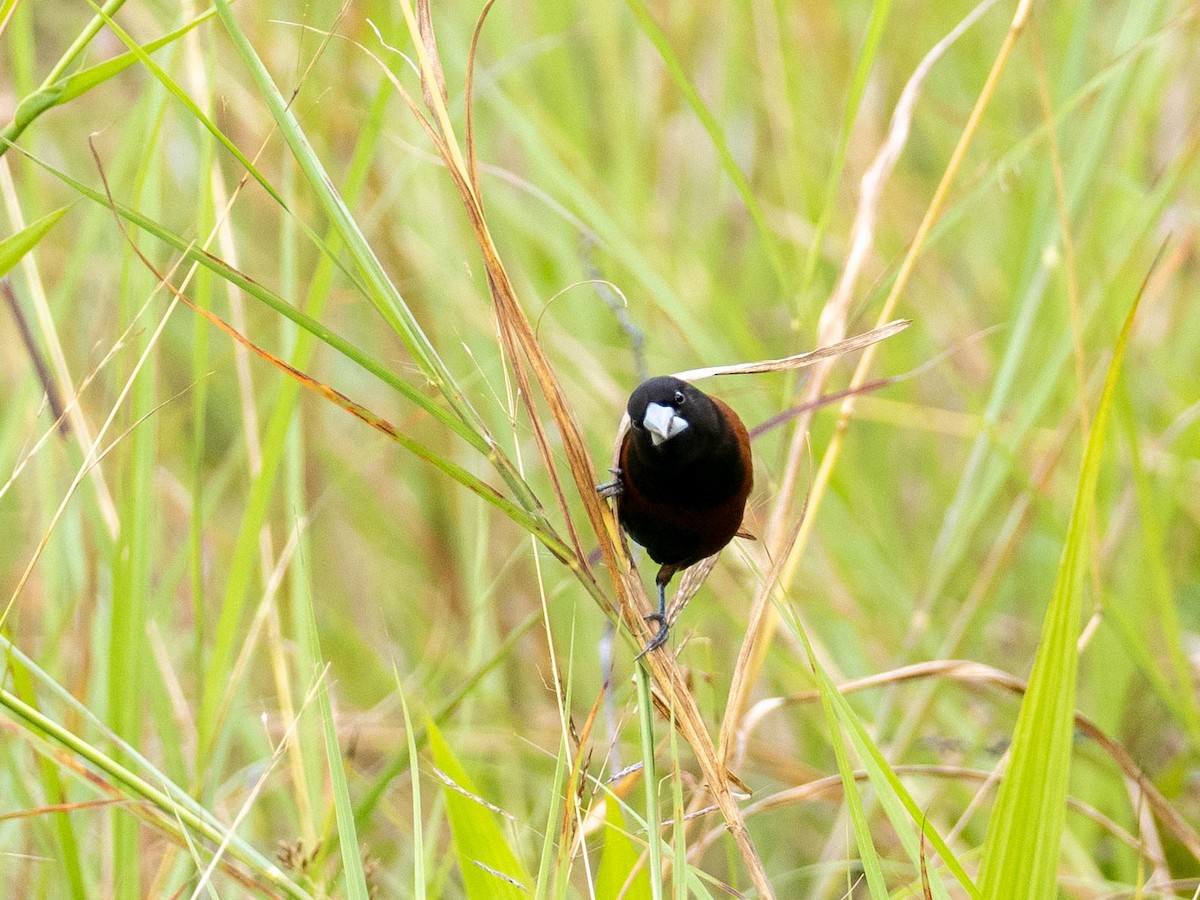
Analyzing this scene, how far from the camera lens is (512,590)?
342cm

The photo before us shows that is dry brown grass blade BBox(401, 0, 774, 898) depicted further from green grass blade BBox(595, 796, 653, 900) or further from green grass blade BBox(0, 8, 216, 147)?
green grass blade BBox(0, 8, 216, 147)

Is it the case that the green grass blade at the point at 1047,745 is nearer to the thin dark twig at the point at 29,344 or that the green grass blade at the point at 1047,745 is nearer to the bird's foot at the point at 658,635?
→ the bird's foot at the point at 658,635

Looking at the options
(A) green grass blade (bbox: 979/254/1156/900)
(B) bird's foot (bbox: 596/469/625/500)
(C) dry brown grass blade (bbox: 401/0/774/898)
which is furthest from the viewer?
(B) bird's foot (bbox: 596/469/625/500)

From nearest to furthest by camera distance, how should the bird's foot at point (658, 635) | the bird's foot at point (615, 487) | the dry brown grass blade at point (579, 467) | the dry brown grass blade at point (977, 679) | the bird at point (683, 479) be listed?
the dry brown grass blade at point (579, 467)
the bird's foot at point (658, 635)
the dry brown grass blade at point (977, 679)
the bird at point (683, 479)
the bird's foot at point (615, 487)

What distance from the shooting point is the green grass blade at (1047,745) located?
1067 millimetres

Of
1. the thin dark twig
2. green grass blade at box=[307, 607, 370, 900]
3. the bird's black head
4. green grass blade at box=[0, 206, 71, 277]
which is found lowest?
green grass blade at box=[307, 607, 370, 900]

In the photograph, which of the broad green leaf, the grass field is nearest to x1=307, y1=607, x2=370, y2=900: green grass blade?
the grass field

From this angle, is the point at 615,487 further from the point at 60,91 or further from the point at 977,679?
the point at 60,91

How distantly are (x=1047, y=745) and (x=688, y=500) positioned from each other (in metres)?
0.81

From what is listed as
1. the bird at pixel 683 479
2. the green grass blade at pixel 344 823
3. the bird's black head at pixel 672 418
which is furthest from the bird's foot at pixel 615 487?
the green grass blade at pixel 344 823

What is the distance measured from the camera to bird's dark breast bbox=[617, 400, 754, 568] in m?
1.84

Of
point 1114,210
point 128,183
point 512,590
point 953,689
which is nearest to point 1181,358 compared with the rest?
point 1114,210

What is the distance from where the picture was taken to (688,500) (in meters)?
1.84

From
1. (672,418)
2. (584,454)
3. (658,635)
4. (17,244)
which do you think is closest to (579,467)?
(584,454)
